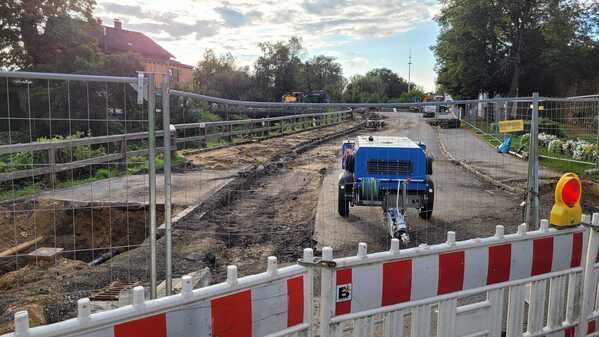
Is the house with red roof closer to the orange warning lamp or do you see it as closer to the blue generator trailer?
the blue generator trailer

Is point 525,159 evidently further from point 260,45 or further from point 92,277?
point 260,45

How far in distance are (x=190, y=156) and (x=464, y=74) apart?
3818cm

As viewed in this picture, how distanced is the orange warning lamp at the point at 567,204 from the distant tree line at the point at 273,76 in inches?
2219

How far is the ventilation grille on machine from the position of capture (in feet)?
25.4

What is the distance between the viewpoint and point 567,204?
3881 millimetres

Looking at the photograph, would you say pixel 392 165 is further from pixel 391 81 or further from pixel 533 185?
pixel 391 81

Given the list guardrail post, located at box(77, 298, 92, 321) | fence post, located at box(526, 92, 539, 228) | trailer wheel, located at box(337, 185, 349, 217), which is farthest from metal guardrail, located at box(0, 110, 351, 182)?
guardrail post, located at box(77, 298, 92, 321)

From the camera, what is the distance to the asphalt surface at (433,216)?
25.4ft

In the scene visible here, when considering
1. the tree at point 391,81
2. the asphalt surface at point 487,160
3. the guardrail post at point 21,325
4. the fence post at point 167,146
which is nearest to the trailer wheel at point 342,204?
the fence post at point 167,146

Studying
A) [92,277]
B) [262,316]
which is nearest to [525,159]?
[92,277]

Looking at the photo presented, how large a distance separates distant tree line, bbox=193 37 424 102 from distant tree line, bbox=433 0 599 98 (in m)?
26.0

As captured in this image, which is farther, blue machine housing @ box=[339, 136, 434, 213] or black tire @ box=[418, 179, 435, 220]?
black tire @ box=[418, 179, 435, 220]

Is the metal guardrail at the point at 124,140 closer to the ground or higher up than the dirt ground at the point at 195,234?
higher up

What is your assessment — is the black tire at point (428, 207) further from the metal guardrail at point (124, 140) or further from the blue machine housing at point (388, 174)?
the metal guardrail at point (124, 140)
